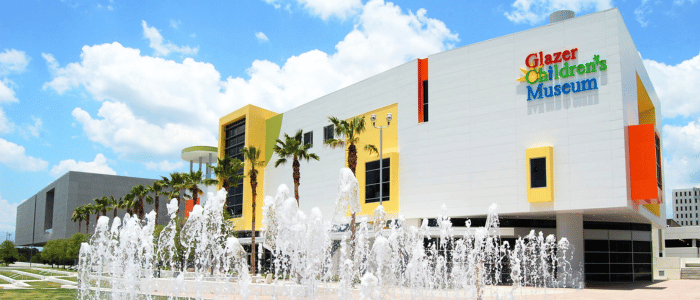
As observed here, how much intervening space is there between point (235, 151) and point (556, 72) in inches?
1532

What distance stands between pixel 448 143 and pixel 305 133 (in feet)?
58.1

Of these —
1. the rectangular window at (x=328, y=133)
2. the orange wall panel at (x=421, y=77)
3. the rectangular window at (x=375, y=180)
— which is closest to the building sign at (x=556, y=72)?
the orange wall panel at (x=421, y=77)

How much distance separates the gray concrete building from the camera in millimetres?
103881

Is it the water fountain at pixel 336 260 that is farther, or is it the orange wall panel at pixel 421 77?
the orange wall panel at pixel 421 77

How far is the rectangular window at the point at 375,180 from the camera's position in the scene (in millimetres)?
40125

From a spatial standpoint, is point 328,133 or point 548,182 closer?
point 548,182

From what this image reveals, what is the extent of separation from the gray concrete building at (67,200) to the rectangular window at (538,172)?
91.1 m

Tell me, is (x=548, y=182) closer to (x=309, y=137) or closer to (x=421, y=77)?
(x=421, y=77)

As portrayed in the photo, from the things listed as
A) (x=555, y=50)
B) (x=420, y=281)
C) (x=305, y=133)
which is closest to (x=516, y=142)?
(x=555, y=50)

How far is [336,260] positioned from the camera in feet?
140

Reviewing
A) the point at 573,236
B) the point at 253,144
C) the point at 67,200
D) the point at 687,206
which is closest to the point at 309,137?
the point at 253,144

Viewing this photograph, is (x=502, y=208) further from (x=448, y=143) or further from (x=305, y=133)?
(x=305, y=133)

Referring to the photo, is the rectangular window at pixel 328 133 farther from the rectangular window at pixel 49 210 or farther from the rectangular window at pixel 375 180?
the rectangular window at pixel 49 210

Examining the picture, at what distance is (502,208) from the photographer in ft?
106
